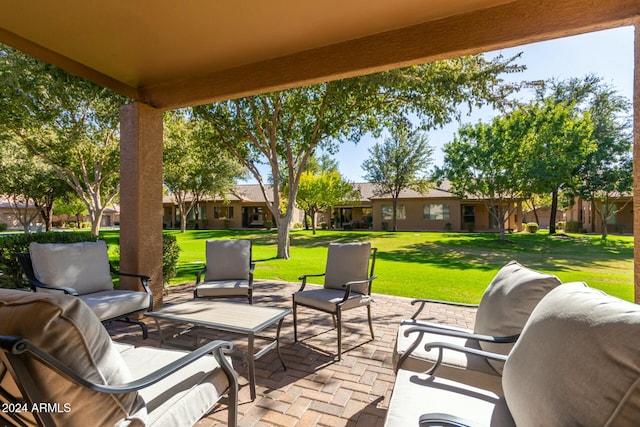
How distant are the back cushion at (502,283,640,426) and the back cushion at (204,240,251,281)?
13.0 ft

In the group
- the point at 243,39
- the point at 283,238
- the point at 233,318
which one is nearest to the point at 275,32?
the point at 243,39

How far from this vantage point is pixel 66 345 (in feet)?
3.97

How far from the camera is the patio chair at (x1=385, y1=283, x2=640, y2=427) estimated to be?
3.28ft

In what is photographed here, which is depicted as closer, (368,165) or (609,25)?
(609,25)

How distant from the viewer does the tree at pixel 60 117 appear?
22.6ft

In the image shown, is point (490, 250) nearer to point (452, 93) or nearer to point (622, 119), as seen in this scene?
point (452, 93)

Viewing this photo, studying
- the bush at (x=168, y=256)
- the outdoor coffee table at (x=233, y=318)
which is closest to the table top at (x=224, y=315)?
the outdoor coffee table at (x=233, y=318)

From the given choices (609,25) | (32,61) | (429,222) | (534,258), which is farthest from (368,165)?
(609,25)

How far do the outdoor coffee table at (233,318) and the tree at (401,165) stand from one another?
2460 centimetres

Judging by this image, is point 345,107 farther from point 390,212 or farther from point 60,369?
point 390,212

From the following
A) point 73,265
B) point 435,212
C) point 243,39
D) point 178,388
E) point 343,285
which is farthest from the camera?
point 435,212

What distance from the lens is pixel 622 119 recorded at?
64.9 feet

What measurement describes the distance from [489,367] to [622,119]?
25.8m

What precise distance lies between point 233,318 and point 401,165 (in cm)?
2518
